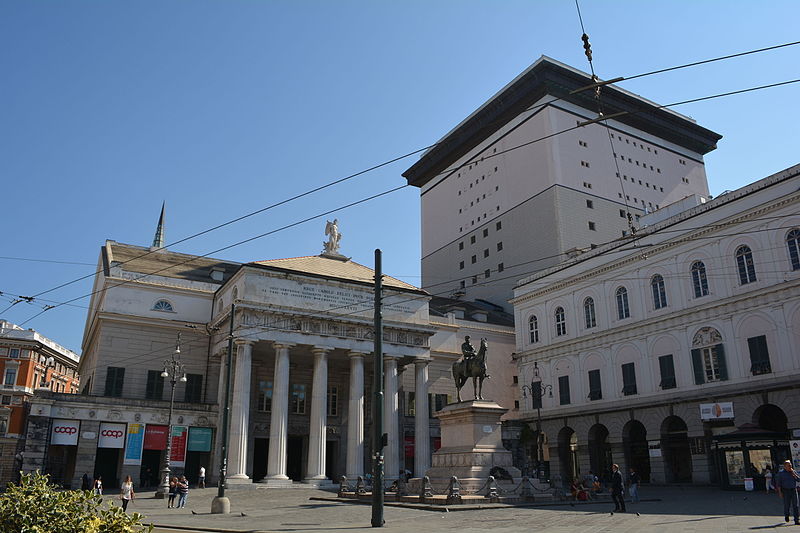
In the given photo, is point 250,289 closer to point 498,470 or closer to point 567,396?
point 498,470

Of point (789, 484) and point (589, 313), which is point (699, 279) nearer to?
point (589, 313)

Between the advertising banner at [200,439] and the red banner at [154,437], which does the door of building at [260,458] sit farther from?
the red banner at [154,437]

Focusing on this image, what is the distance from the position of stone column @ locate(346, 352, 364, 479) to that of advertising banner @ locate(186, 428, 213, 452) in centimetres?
968

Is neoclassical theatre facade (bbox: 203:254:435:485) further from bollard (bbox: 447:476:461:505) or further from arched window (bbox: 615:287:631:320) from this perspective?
bollard (bbox: 447:476:461:505)

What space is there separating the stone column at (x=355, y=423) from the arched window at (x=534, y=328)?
16119 millimetres

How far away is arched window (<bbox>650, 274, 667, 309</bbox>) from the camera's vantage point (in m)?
42.4

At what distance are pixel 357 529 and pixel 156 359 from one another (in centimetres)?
3271

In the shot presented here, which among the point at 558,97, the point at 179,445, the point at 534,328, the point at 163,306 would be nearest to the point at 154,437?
the point at 179,445

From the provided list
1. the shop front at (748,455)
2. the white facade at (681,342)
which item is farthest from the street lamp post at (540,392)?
the shop front at (748,455)

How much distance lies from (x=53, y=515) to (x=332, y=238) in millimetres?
45086

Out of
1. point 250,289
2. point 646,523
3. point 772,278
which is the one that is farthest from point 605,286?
point 646,523

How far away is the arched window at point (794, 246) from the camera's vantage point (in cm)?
3455

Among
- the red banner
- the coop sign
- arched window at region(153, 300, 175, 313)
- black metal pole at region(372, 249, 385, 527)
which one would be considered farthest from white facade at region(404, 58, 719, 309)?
black metal pole at region(372, 249, 385, 527)

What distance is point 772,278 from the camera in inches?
1404
